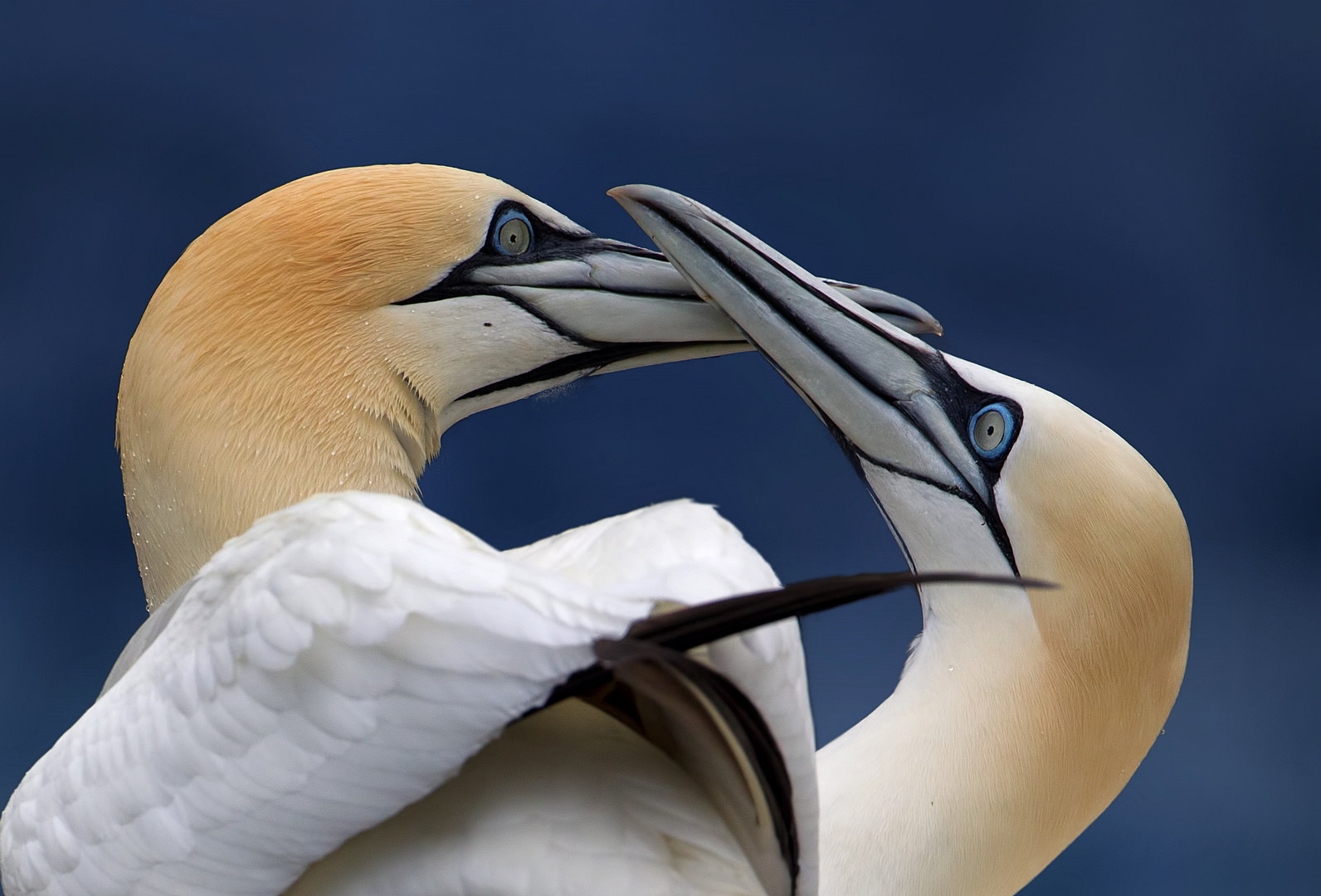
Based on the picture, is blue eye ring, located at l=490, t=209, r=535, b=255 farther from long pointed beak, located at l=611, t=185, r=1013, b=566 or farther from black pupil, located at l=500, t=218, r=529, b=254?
long pointed beak, located at l=611, t=185, r=1013, b=566

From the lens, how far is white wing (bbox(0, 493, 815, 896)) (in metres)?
1.11

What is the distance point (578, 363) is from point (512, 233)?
27 cm

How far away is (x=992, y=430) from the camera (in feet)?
7.13

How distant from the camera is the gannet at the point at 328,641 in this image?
44.9 inches

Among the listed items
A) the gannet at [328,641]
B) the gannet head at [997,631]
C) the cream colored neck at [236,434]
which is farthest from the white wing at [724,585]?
the cream colored neck at [236,434]

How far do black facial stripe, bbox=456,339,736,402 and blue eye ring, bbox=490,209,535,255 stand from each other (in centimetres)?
22

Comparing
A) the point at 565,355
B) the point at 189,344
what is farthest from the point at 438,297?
the point at 189,344

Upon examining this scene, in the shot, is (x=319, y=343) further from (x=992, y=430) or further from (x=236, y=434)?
(x=992, y=430)

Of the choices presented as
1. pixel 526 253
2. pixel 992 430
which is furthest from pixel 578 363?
pixel 992 430

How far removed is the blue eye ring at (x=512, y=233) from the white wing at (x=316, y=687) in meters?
0.98

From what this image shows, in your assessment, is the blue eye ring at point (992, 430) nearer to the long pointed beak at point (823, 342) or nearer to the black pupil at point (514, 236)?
the long pointed beak at point (823, 342)

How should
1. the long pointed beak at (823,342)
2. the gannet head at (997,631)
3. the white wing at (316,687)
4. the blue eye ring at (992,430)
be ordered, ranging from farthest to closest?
the long pointed beak at (823,342), the blue eye ring at (992,430), the gannet head at (997,631), the white wing at (316,687)

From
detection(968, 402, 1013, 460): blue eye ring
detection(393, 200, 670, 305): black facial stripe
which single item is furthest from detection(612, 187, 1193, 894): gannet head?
detection(393, 200, 670, 305): black facial stripe

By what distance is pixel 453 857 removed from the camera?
131 centimetres
